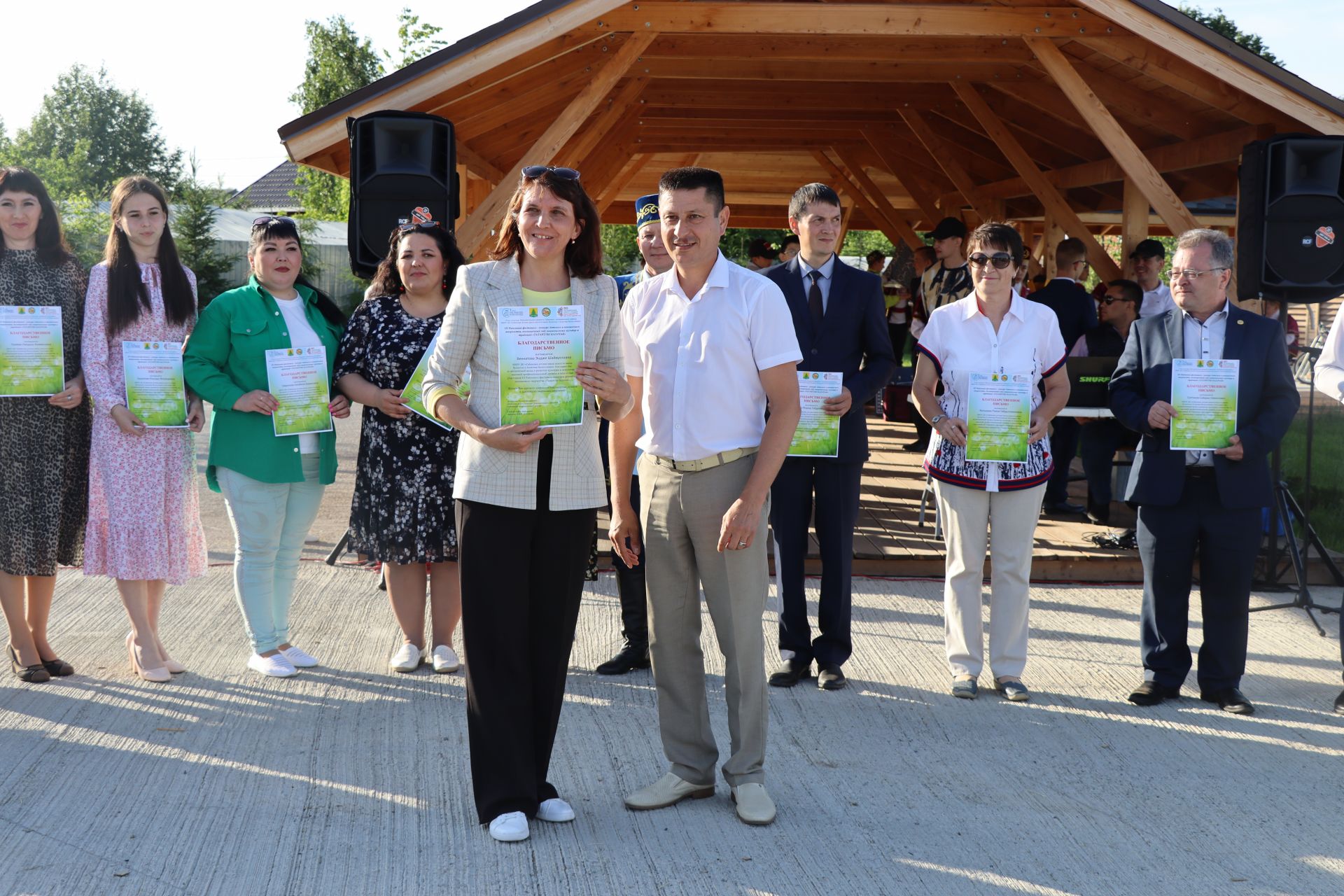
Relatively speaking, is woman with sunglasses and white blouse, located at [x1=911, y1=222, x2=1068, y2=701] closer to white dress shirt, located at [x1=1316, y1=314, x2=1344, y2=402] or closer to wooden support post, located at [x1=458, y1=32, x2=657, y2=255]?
white dress shirt, located at [x1=1316, y1=314, x2=1344, y2=402]

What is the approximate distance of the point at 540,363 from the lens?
10.5ft

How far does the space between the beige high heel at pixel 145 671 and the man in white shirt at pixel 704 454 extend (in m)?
2.25

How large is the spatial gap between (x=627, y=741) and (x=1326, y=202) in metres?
5.18

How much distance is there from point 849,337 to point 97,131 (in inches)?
2837

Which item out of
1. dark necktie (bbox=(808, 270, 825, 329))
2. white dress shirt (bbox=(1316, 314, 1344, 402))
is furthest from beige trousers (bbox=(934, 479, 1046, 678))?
white dress shirt (bbox=(1316, 314, 1344, 402))

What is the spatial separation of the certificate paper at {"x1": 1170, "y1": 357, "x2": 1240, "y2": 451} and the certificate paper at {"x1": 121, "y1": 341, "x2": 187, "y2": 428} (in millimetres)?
3915

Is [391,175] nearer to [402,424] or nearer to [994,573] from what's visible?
[402,424]

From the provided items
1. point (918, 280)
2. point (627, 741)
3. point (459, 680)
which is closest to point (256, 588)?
point (459, 680)

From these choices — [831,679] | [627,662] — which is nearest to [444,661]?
[627,662]

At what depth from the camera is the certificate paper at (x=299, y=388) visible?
15.5 ft

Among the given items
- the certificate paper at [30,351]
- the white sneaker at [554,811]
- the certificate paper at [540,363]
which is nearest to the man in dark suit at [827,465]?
the white sneaker at [554,811]

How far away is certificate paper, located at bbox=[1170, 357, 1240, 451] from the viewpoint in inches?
183

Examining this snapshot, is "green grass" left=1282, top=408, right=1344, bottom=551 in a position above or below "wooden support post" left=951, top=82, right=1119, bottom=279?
below

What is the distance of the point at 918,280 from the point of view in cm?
1312
